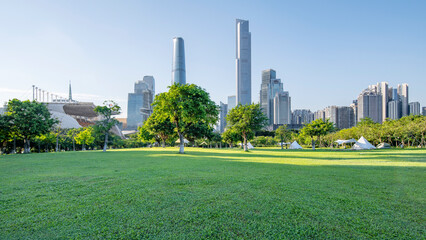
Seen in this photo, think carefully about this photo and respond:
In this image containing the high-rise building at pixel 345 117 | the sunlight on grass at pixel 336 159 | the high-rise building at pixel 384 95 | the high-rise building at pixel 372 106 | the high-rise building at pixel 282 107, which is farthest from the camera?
the high-rise building at pixel 282 107

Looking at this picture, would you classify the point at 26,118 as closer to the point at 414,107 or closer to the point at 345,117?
the point at 345,117

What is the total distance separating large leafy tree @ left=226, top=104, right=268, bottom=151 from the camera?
2696cm

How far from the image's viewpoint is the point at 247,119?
2691cm

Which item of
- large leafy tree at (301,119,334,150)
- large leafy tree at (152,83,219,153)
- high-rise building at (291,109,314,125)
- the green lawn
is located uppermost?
high-rise building at (291,109,314,125)

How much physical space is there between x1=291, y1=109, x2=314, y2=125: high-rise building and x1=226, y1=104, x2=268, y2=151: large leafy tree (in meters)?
136

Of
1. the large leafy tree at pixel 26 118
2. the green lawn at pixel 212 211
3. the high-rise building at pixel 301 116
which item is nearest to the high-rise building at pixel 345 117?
the high-rise building at pixel 301 116

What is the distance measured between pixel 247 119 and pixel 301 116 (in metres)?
148

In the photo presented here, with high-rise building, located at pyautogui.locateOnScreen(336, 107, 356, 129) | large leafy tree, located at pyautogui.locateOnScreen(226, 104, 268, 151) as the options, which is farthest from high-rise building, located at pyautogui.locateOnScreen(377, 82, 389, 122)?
large leafy tree, located at pyautogui.locateOnScreen(226, 104, 268, 151)

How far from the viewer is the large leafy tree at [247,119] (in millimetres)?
26956

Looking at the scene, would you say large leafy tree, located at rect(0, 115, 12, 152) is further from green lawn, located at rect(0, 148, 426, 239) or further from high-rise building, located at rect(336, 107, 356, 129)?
high-rise building, located at rect(336, 107, 356, 129)

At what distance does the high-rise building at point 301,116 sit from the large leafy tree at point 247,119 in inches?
5338

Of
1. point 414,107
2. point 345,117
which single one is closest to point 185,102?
point 345,117

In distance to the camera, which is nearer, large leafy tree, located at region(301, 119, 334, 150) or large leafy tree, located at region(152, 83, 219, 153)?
large leafy tree, located at region(152, 83, 219, 153)

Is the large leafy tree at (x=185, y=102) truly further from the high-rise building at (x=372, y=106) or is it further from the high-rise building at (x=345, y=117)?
the high-rise building at (x=345, y=117)
